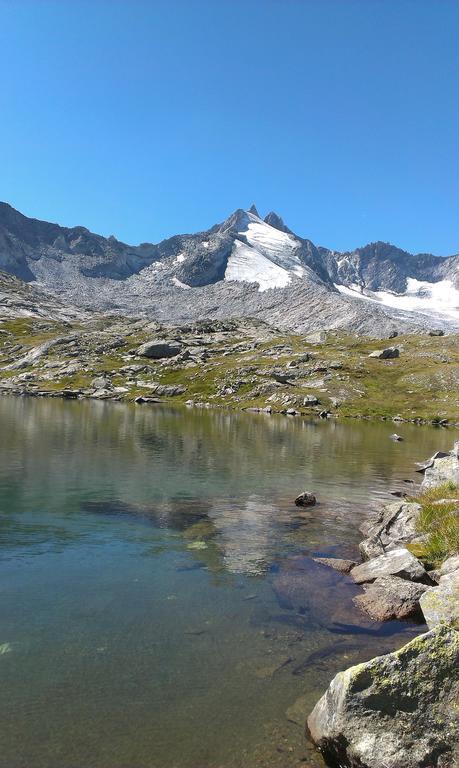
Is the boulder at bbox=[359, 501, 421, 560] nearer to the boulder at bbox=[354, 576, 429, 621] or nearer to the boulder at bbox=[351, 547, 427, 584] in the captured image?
the boulder at bbox=[351, 547, 427, 584]

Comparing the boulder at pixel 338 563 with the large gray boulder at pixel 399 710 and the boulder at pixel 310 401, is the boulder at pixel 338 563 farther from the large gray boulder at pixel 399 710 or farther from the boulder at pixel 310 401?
the boulder at pixel 310 401

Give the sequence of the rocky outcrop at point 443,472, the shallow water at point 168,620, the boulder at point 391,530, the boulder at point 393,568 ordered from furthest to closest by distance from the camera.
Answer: the rocky outcrop at point 443,472 < the boulder at point 391,530 < the boulder at point 393,568 < the shallow water at point 168,620

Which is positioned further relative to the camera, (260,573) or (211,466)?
(211,466)

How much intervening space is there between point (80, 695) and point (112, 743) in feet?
7.37

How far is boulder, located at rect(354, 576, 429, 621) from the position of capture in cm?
1977

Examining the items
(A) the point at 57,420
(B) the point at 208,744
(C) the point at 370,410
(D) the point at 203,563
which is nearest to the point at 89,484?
(D) the point at 203,563

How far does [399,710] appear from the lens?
448 inches

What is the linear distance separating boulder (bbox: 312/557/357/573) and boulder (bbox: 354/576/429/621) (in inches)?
133

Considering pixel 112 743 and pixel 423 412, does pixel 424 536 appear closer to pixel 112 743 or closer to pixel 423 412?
pixel 112 743

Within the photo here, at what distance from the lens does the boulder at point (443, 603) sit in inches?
658

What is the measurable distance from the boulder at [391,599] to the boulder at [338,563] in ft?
11.1

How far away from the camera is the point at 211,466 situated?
58156mm

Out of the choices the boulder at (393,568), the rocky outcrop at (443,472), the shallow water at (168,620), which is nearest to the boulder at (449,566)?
the boulder at (393,568)

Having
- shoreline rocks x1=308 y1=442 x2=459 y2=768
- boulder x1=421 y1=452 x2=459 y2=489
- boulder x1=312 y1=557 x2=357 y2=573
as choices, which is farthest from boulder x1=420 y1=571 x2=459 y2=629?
Result: boulder x1=421 y1=452 x2=459 y2=489
